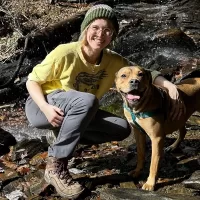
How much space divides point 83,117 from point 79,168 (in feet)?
3.10

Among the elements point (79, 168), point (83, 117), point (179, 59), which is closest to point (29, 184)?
point (79, 168)

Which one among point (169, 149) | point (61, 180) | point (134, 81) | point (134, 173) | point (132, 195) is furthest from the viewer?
point (169, 149)

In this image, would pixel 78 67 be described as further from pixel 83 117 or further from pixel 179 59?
pixel 179 59

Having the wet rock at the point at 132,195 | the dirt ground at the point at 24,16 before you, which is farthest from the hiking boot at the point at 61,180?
the dirt ground at the point at 24,16

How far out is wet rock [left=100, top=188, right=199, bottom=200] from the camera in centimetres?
340

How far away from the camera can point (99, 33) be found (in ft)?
12.4

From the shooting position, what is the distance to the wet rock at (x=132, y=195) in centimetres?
340

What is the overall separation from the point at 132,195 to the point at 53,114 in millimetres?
937

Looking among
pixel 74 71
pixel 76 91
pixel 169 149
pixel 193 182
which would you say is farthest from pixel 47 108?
pixel 169 149

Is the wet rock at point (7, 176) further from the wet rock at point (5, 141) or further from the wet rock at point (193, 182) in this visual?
the wet rock at point (193, 182)

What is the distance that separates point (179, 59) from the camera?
7.61 metres

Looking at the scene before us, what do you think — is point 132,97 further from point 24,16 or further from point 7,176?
point 24,16

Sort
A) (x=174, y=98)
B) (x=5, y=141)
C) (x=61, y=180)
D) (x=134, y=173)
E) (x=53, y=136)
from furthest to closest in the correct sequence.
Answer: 1. (x=5, y=141)
2. (x=53, y=136)
3. (x=134, y=173)
4. (x=174, y=98)
5. (x=61, y=180)

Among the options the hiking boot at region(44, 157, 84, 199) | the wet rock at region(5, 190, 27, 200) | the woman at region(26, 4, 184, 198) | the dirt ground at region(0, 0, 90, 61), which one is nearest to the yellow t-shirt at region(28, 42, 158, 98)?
the woman at region(26, 4, 184, 198)
